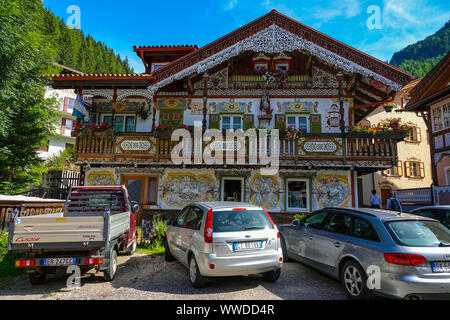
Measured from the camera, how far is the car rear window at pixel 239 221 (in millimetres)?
5395

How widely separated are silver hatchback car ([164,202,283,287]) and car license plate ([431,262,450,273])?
258 cm

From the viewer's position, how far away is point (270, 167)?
42.2ft

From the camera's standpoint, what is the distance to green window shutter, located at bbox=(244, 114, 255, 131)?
564 inches

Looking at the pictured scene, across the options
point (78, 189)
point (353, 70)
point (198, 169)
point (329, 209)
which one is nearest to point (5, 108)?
point (78, 189)

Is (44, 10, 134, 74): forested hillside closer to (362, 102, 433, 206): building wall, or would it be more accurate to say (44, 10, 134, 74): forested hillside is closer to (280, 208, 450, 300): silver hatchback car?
(362, 102, 433, 206): building wall

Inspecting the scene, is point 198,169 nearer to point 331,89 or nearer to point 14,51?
point 331,89

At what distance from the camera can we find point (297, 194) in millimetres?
13406

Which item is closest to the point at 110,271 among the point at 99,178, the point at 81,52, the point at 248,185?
the point at 248,185

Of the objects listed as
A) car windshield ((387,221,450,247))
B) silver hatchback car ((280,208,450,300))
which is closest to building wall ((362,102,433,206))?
silver hatchback car ((280,208,450,300))

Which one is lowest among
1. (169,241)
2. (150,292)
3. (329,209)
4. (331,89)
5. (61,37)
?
(150,292)

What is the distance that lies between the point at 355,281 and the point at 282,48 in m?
10.7

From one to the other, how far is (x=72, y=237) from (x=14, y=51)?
14173 mm

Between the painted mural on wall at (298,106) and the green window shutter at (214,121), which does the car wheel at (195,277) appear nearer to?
the green window shutter at (214,121)

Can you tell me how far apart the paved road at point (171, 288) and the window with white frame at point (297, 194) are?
6723 millimetres
